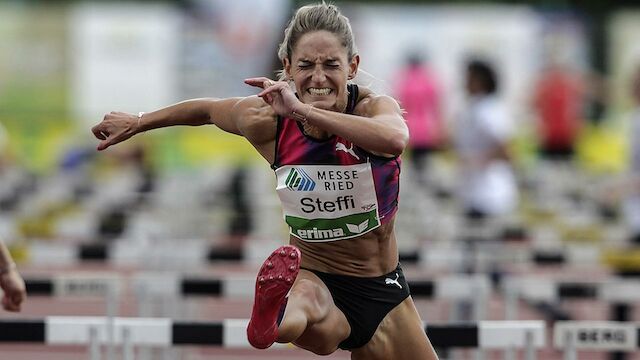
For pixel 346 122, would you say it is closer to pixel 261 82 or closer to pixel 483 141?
pixel 261 82

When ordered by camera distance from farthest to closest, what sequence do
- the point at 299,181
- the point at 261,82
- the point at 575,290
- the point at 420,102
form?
the point at 420,102, the point at 575,290, the point at 299,181, the point at 261,82

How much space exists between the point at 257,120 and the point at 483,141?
6.08 metres

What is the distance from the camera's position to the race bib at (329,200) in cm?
525

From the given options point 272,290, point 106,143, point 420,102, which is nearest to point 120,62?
point 420,102

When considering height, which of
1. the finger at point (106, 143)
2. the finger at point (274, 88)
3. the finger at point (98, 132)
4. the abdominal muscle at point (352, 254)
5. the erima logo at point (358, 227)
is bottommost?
the abdominal muscle at point (352, 254)

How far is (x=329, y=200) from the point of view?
5285 mm

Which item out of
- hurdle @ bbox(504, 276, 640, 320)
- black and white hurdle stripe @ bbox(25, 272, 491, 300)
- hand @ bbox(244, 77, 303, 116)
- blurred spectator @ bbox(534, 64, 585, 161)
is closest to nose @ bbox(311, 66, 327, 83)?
hand @ bbox(244, 77, 303, 116)

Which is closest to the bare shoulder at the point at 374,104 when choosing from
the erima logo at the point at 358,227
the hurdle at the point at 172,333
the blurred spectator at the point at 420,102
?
the erima logo at the point at 358,227

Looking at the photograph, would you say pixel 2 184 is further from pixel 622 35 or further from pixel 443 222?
pixel 622 35

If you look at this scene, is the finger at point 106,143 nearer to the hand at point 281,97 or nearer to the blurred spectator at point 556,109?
the hand at point 281,97

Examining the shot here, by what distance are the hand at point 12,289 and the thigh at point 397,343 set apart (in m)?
1.44

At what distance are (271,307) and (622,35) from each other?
28709mm

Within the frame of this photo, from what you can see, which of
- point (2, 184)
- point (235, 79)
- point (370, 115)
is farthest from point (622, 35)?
point (370, 115)

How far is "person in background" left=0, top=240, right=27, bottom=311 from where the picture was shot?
5.91 m
